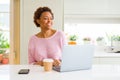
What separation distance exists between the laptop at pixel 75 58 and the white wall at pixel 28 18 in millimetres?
1699

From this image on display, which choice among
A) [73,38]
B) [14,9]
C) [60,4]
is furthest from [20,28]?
[73,38]

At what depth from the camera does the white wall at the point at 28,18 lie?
3305mm

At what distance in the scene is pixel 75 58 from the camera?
1.66m

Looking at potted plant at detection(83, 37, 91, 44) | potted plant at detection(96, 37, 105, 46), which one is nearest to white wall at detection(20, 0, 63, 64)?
potted plant at detection(83, 37, 91, 44)

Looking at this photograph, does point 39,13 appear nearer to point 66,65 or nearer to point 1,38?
point 66,65

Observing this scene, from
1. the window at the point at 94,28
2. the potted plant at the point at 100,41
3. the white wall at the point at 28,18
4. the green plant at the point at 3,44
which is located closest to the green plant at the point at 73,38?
the window at the point at 94,28

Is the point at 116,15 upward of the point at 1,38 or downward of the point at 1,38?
upward

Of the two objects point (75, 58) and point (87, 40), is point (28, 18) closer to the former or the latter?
point (87, 40)

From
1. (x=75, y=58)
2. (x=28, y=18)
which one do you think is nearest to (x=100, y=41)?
(x=28, y=18)

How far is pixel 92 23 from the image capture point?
390 centimetres

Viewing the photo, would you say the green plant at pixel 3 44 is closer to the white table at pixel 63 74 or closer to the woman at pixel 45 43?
the woman at pixel 45 43

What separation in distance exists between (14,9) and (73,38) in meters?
1.20

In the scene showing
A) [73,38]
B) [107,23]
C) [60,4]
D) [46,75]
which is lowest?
[46,75]

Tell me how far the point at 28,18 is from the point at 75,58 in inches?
72.5
